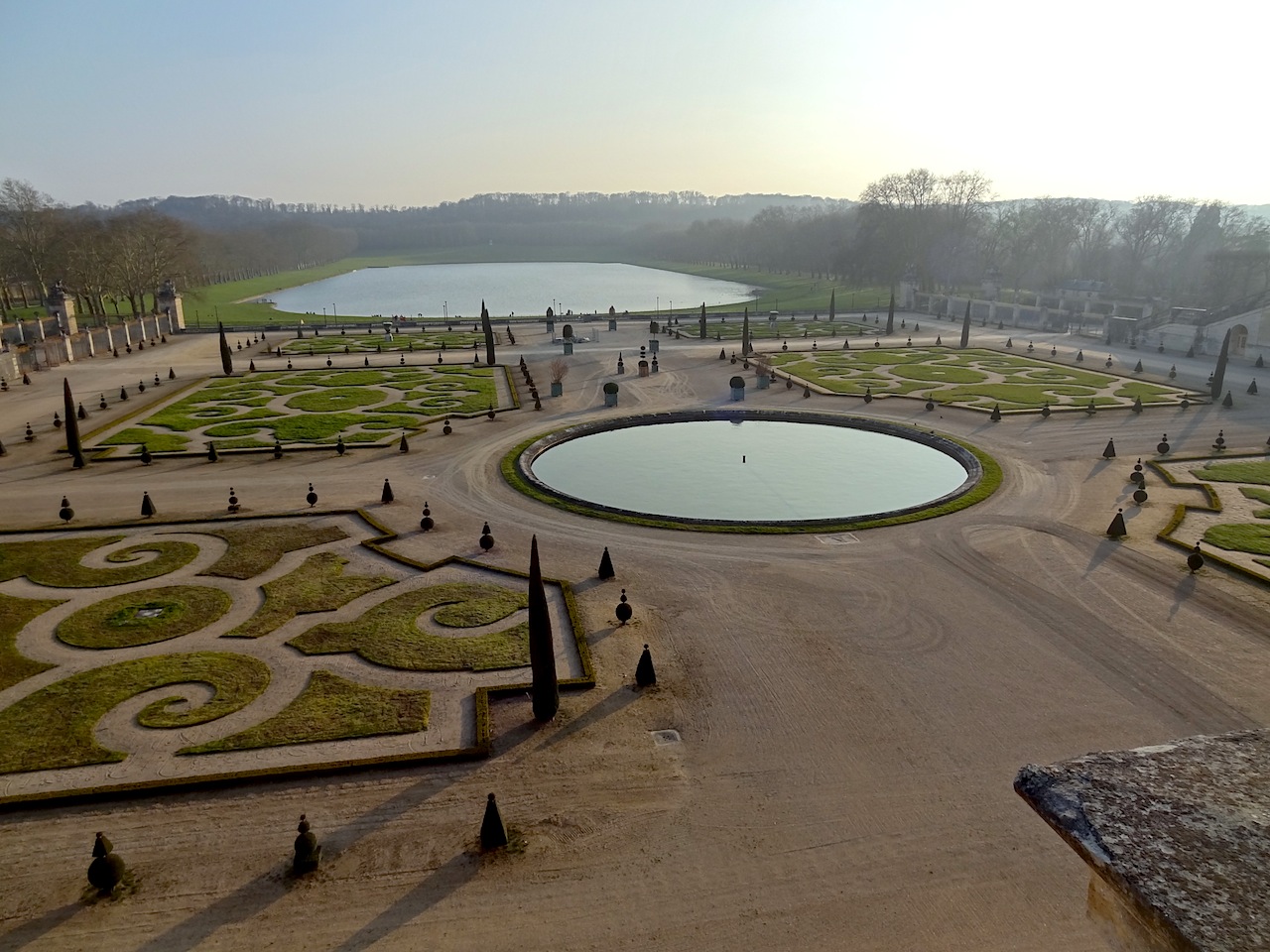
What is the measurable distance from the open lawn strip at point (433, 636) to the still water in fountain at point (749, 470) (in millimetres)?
8929

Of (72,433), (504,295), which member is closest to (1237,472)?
(72,433)

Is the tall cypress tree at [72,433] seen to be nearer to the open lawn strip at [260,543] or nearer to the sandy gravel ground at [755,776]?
the sandy gravel ground at [755,776]

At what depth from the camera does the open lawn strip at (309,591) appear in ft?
69.1

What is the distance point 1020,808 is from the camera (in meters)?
14.1

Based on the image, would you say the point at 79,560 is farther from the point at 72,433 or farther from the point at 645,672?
the point at 645,672

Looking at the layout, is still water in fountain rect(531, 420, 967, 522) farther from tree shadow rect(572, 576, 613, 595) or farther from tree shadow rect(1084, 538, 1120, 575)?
tree shadow rect(1084, 538, 1120, 575)

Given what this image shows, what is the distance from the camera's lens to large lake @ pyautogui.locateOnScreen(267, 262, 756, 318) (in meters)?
124

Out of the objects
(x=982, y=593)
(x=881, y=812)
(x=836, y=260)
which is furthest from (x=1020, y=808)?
(x=836, y=260)

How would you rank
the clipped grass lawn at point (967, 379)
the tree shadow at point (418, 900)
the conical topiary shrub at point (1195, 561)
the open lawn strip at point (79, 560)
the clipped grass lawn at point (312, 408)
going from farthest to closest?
the clipped grass lawn at point (967, 379)
the clipped grass lawn at point (312, 408)
the open lawn strip at point (79, 560)
the conical topiary shrub at point (1195, 561)
the tree shadow at point (418, 900)

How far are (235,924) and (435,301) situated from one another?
133771mm

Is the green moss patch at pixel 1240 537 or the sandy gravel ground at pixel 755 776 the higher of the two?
the green moss patch at pixel 1240 537

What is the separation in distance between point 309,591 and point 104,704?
625 cm

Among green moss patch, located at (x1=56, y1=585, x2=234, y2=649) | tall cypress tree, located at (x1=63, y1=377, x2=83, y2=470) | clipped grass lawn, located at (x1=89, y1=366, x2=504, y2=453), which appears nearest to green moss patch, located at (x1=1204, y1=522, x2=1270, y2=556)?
green moss patch, located at (x1=56, y1=585, x2=234, y2=649)

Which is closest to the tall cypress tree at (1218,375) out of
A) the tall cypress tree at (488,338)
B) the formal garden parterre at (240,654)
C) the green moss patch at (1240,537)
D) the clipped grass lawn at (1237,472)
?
the clipped grass lawn at (1237,472)
